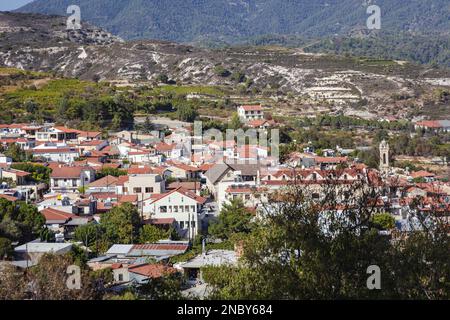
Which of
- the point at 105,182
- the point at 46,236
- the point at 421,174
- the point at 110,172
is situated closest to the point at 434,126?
the point at 421,174

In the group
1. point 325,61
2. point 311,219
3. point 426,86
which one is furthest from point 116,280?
point 325,61

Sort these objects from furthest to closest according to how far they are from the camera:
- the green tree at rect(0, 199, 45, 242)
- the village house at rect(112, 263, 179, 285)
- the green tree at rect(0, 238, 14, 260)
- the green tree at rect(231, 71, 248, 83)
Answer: the green tree at rect(231, 71, 248, 83) → the green tree at rect(0, 199, 45, 242) → the green tree at rect(0, 238, 14, 260) → the village house at rect(112, 263, 179, 285)

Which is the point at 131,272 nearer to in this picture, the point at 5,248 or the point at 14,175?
the point at 5,248

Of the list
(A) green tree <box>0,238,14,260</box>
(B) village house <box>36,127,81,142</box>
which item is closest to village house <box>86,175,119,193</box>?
(A) green tree <box>0,238,14,260</box>

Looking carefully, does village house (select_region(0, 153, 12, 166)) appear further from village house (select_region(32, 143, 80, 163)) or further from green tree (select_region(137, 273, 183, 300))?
green tree (select_region(137, 273, 183, 300))

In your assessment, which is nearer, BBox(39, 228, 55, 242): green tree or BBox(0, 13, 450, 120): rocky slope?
BBox(39, 228, 55, 242): green tree

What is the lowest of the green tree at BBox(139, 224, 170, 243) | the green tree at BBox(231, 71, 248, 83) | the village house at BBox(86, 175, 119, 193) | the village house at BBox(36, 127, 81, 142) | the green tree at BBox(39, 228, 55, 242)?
the green tree at BBox(139, 224, 170, 243)
